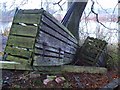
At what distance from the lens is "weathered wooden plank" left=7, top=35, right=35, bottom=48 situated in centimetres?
418

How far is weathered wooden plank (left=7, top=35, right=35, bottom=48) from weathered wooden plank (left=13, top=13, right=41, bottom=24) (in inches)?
12.9

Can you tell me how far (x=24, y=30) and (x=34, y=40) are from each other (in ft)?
1.16

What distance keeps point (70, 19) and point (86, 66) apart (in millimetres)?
1645

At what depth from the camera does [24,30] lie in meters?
4.35

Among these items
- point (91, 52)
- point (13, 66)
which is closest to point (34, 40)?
point (13, 66)

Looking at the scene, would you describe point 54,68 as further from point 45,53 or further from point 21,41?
point 21,41

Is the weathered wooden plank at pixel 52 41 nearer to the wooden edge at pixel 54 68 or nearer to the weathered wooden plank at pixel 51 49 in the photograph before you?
the weathered wooden plank at pixel 51 49

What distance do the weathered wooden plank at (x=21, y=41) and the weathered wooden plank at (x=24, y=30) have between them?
0.28ft

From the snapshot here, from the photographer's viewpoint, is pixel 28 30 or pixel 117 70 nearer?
pixel 28 30

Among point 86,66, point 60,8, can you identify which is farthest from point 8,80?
point 60,8

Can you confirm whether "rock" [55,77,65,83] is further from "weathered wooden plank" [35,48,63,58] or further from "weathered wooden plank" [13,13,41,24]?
"weathered wooden plank" [13,13,41,24]

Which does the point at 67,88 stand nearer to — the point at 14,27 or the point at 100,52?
the point at 14,27

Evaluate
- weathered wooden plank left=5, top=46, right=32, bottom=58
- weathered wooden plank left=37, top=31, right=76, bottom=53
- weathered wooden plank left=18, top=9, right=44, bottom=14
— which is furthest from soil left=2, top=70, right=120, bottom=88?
weathered wooden plank left=18, top=9, right=44, bottom=14

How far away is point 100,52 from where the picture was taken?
5793 mm
